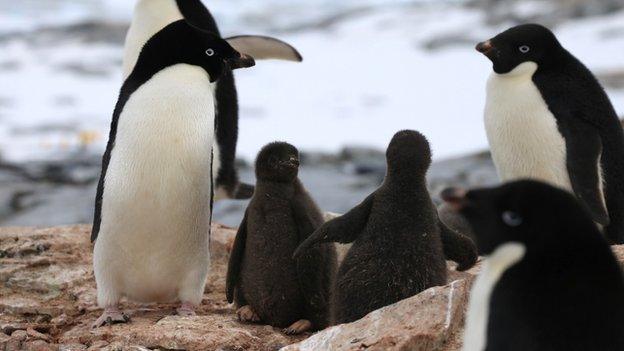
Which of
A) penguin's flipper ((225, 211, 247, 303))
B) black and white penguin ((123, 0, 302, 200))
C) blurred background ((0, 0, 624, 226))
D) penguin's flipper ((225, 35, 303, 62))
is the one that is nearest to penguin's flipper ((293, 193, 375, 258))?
penguin's flipper ((225, 211, 247, 303))

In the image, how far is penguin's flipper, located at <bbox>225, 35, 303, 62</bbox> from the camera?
6867 mm

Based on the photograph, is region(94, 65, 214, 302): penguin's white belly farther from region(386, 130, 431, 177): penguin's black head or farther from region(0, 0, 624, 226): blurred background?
region(0, 0, 624, 226): blurred background

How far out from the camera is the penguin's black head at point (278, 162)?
4.11 metres

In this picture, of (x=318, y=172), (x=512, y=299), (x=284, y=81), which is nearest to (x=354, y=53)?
(x=284, y=81)

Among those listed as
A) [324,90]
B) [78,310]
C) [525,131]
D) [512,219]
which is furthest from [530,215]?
[324,90]

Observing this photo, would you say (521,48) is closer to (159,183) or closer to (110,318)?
(159,183)

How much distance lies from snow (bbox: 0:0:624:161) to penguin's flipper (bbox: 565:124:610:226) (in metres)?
9.18

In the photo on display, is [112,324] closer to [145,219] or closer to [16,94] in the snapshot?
[145,219]

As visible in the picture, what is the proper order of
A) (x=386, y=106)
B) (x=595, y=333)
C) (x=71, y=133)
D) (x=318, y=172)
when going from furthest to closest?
(x=386, y=106)
(x=71, y=133)
(x=318, y=172)
(x=595, y=333)

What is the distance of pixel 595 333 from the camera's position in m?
2.38

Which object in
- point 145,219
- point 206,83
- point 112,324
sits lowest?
point 112,324

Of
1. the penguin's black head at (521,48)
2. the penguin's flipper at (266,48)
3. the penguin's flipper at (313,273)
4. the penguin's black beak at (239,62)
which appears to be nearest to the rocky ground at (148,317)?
the penguin's flipper at (313,273)

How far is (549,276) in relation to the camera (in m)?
2.43

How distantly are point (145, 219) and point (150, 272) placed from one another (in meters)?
0.23
